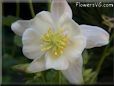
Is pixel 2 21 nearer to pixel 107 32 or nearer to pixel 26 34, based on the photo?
pixel 26 34

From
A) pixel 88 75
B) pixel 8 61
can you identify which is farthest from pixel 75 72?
pixel 8 61

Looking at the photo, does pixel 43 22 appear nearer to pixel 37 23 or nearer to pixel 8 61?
pixel 37 23

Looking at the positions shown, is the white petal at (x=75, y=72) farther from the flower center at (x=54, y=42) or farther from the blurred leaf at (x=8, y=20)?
the blurred leaf at (x=8, y=20)

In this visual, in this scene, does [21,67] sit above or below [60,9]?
below

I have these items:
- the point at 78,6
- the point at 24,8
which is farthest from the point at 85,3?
the point at 24,8

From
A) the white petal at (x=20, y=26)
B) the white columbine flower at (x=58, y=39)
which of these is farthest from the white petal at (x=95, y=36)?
the white petal at (x=20, y=26)

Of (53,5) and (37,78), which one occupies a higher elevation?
(53,5)
